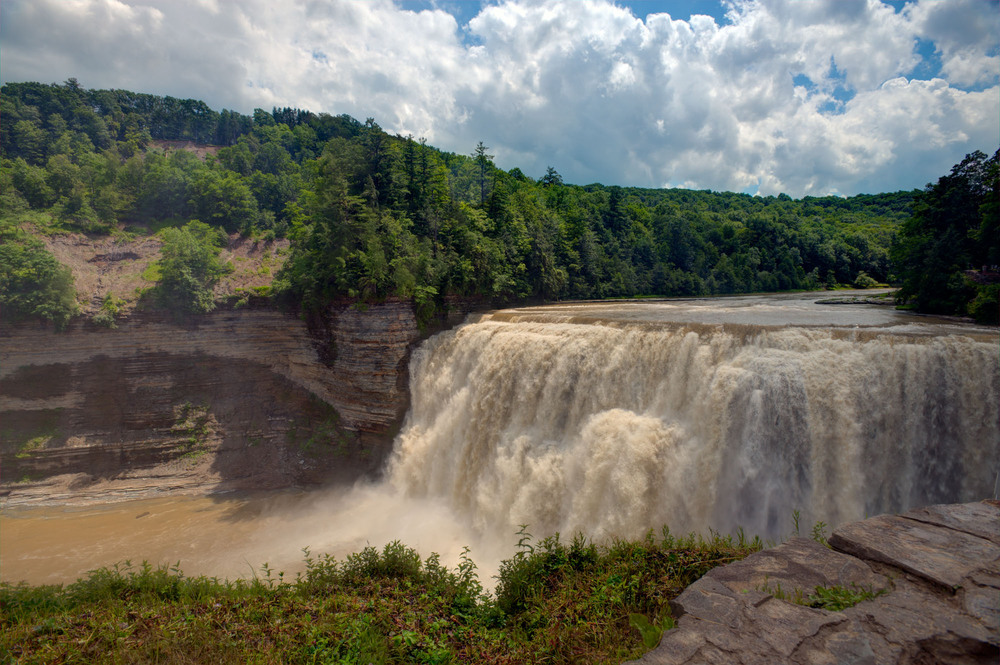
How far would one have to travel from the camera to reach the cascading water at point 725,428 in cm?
871

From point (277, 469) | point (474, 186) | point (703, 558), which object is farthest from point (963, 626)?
point (474, 186)

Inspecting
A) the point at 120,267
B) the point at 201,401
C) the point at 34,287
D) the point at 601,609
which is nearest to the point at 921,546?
the point at 601,609

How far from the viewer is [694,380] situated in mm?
10758

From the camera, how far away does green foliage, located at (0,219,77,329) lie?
1839 cm

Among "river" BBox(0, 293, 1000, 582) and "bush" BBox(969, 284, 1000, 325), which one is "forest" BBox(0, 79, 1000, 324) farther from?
"river" BBox(0, 293, 1000, 582)

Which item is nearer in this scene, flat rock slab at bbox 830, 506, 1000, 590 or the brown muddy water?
flat rock slab at bbox 830, 506, 1000, 590

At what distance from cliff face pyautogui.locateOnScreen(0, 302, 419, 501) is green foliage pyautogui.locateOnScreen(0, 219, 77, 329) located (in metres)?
0.75

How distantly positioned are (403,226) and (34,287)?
15.7m

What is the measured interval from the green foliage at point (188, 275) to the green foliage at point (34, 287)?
3456mm

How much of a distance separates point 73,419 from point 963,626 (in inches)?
1085

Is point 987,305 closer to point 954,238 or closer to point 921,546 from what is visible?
point 954,238

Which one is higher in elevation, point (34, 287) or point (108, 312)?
point (34, 287)

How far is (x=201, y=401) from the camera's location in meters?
20.7

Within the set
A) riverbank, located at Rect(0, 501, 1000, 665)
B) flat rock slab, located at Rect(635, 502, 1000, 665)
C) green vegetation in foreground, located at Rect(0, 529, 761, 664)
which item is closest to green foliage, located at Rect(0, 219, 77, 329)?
riverbank, located at Rect(0, 501, 1000, 665)
